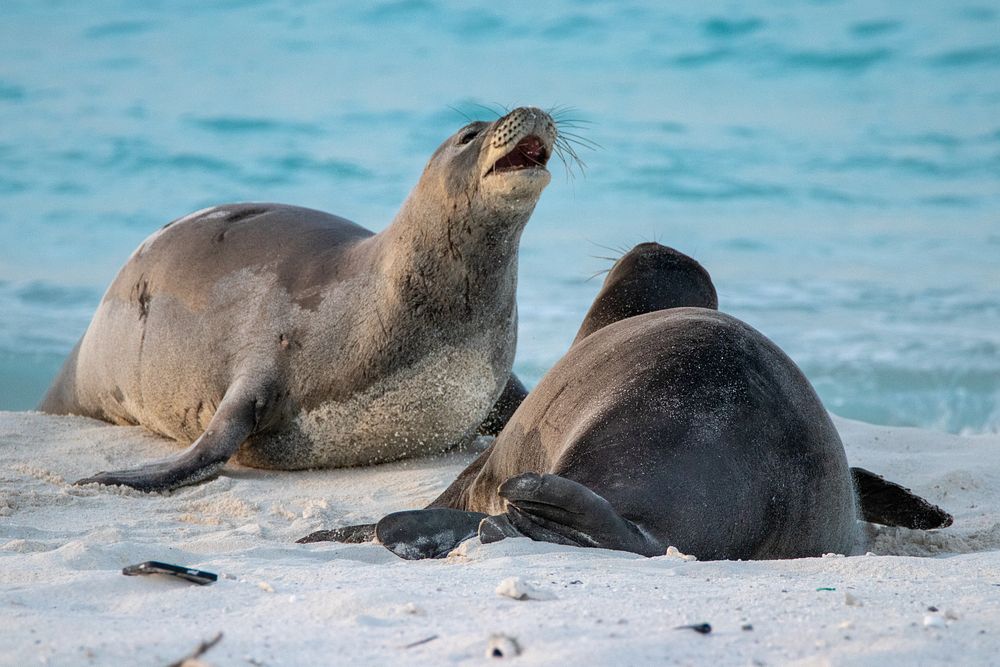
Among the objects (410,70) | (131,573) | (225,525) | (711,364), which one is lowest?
(225,525)

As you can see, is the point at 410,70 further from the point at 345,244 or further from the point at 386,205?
the point at 345,244

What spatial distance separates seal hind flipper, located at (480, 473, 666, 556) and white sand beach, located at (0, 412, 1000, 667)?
54mm

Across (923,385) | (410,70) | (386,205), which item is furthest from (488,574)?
(410,70)

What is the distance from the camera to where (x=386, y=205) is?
17.8 meters

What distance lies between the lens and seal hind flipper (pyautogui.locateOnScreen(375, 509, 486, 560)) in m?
3.34

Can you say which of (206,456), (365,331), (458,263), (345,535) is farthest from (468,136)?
(345,535)

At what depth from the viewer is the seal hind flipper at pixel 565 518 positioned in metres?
3.09

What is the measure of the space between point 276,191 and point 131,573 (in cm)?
1619

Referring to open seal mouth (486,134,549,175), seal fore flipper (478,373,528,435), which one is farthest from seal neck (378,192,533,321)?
seal fore flipper (478,373,528,435)

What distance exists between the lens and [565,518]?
10.4 ft

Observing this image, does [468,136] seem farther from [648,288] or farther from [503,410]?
[503,410]

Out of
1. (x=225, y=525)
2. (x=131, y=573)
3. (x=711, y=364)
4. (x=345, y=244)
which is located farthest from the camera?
(x=345, y=244)

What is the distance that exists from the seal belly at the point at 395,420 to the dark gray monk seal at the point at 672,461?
1.39 m

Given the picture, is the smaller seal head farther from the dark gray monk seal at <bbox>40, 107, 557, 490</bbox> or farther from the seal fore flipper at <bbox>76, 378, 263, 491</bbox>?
the seal fore flipper at <bbox>76, 378, 263, 491</bbox>
